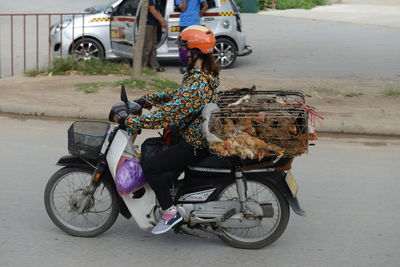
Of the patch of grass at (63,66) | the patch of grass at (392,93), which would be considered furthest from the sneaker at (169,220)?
the patch of grass at (63,66)

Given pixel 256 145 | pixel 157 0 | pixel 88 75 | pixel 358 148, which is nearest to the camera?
pixel 256 145

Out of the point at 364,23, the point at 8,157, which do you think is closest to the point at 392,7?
the point at 364,23

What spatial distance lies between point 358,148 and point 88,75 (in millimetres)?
5103

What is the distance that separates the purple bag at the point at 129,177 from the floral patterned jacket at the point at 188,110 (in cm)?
26

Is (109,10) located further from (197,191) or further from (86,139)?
(197,191)

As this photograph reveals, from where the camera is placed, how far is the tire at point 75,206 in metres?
5.69

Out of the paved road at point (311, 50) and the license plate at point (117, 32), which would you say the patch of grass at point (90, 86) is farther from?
the paved road at point (311, 50)

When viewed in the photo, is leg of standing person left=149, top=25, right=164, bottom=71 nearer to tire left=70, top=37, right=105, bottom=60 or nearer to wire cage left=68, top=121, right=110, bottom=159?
tire left=70, top=37, right=105, bottom=60

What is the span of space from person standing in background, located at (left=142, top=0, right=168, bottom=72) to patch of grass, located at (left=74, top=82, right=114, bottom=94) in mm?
2301

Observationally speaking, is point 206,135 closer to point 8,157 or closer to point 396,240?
point 396,240

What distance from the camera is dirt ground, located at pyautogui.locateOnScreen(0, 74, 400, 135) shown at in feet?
32.0

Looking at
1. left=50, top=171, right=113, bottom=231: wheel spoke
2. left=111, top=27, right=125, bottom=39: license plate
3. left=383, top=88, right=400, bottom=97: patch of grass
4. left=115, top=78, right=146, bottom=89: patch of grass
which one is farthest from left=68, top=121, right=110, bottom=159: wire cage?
left=111, top=27, right=125, bottom=39: license plate

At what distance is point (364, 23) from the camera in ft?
76.0

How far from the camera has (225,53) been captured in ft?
48.2
